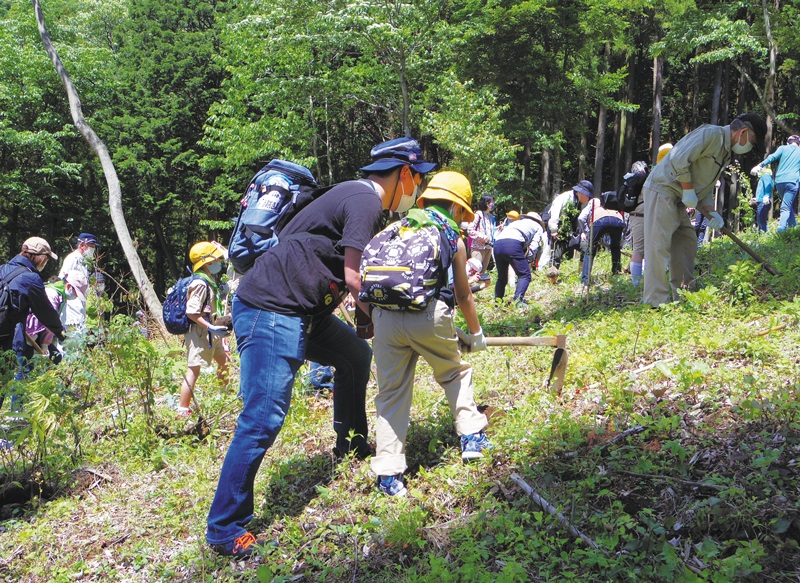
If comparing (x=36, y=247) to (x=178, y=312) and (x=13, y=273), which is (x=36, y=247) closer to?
(x=13, y=273)

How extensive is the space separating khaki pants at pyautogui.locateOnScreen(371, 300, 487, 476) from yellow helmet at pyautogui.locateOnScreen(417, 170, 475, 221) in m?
0.60

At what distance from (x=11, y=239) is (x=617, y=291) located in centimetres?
2630

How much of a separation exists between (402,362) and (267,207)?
124 centimetres

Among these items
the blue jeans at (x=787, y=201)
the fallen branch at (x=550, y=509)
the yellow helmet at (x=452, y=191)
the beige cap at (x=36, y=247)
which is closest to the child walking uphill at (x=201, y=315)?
the beige cap at (x=36, y=247)

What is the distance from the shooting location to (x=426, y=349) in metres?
3.80

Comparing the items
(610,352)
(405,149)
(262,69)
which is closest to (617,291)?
(610,352)

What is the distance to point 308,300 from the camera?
12.0 feet

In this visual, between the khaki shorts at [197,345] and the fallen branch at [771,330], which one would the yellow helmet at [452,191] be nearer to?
the fallen branch at [771,330]

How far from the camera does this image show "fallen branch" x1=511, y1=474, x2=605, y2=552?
3.16 metres

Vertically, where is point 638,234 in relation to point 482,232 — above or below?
above

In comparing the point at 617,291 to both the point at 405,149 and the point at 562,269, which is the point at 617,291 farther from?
the point at 405,149

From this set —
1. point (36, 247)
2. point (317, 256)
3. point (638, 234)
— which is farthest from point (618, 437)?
point (36, 247)

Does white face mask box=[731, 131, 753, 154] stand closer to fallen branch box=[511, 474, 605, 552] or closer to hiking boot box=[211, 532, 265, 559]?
fallen branch box=[511, 474, 605, 552]

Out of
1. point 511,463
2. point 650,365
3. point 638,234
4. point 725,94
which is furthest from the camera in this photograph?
point 725,94
